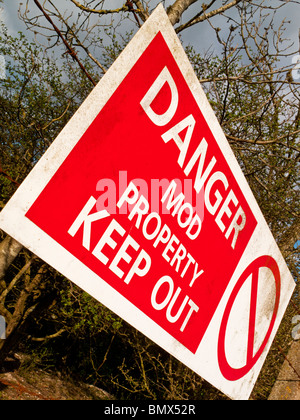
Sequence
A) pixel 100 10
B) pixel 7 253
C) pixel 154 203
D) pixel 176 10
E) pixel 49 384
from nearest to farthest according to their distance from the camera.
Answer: pixel 154 203 < pixel 7 253 < pixel 176 10 < pixel 100 10 < pixel 49 384

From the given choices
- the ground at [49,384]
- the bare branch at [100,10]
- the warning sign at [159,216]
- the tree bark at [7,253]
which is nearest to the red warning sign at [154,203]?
the warning sign at [159,216]

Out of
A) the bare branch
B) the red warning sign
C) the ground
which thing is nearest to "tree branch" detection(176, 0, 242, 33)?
the bare branch

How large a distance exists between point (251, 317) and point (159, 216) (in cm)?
58

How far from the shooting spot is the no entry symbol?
1.11 meters

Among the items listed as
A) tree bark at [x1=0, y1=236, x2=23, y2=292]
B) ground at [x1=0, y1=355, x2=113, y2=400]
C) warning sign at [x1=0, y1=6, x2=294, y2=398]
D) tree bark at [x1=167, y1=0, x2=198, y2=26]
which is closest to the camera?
warning sign at [x1=0, y1=6, x2=294, y2=398]

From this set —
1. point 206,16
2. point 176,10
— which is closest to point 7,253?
point 176,10

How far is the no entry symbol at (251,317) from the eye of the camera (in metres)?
1.11

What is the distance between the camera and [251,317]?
1216 millimetres

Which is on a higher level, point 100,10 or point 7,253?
point 100,10

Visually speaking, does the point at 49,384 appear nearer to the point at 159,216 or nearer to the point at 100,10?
the point at 100,10

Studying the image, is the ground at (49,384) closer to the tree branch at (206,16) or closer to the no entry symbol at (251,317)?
the tree branch at (206,16)

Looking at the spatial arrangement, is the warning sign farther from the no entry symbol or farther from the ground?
the ground
